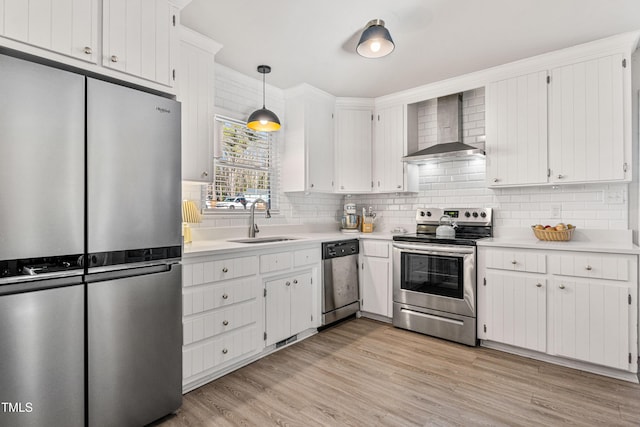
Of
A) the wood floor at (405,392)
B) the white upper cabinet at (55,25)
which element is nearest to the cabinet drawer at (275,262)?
the wood floor at (405,392)

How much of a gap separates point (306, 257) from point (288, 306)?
481 millimetres

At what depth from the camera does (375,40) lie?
2273 mm

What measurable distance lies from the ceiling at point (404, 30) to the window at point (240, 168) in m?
0.65

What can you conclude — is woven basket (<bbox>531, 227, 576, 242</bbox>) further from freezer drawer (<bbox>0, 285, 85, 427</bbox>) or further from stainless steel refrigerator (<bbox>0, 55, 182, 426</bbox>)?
freezer drawer (<bbox>0, 285, 85, 427</bbox>)

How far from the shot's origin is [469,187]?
12.1 ft

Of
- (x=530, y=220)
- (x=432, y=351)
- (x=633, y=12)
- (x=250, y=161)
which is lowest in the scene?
(x=432, y=351)

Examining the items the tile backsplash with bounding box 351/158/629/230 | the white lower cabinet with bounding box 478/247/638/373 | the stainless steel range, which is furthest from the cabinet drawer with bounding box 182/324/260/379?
the tile backsplash with bounding box 351/158/629/230

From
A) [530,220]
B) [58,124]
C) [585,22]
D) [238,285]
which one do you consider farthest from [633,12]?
[58,124]

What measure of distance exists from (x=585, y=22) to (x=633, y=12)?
0.27 metres

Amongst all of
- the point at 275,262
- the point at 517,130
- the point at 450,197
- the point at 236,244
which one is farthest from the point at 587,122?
the point at 236,244

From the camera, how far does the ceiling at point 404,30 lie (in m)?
2.30

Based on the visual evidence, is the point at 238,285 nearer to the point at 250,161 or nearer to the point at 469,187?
the point at 250,161

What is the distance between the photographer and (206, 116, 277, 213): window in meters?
3.29

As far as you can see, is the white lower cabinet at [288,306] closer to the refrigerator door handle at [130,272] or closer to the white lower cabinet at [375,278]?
the white lower cabinet at [375,278]
